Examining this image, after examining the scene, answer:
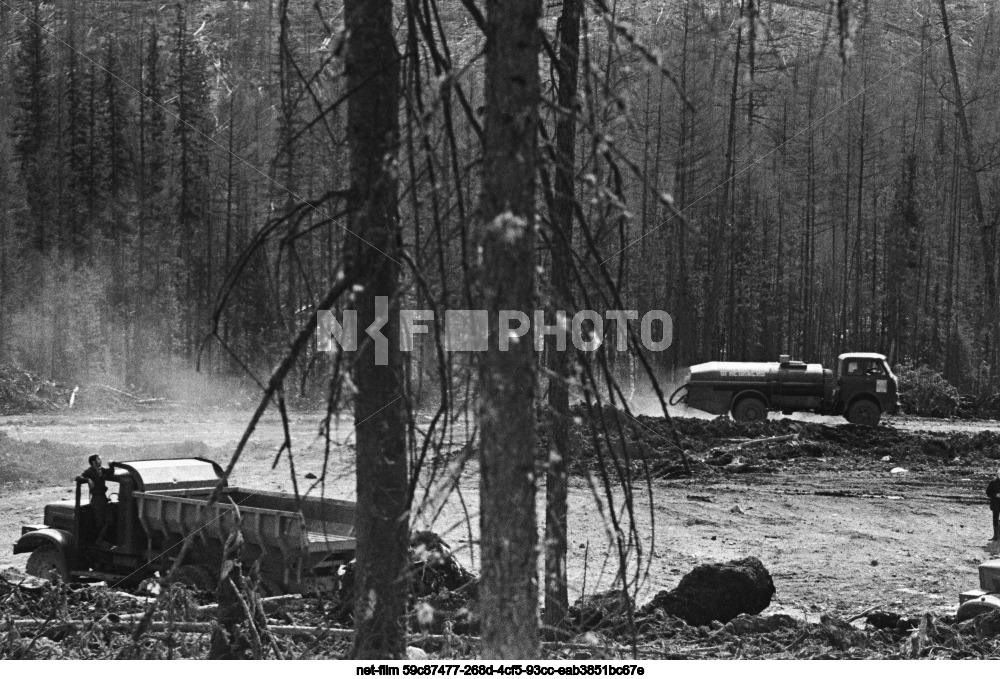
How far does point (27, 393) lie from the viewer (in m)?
34.5

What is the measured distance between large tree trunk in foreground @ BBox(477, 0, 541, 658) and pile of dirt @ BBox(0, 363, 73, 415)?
3263 centimetres

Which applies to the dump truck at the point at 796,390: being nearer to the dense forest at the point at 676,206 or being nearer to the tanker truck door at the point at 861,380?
the tanker truck door at the point at 861,380

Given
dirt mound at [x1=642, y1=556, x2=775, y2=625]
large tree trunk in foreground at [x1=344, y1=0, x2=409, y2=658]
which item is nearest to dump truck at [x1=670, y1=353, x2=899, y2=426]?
dirt mound at [x1=642, y1=556, x2=775, y2=625]

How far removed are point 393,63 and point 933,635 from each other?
16.9 ft

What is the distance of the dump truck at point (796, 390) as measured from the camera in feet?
90.1

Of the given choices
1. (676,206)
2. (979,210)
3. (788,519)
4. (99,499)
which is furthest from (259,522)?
(676,206)

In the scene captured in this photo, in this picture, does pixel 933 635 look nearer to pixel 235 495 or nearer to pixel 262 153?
pixel 235 495

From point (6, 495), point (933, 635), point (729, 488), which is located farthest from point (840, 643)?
point (6, 495)

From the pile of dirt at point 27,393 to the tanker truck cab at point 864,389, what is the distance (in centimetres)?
2269

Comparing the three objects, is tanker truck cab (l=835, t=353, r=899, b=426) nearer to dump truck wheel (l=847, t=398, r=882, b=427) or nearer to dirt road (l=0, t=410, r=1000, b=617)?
dump truck wheel (l=847, t=398, r=882, b=427)

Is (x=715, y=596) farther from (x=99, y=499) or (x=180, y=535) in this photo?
(x=99, y=499)

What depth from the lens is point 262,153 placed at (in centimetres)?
4866

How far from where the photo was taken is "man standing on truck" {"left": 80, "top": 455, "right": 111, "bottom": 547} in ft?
35.9

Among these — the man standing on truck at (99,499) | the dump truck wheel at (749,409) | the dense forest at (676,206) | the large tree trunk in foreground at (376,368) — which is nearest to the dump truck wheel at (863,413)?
the dump truck wheel at (749,409)
